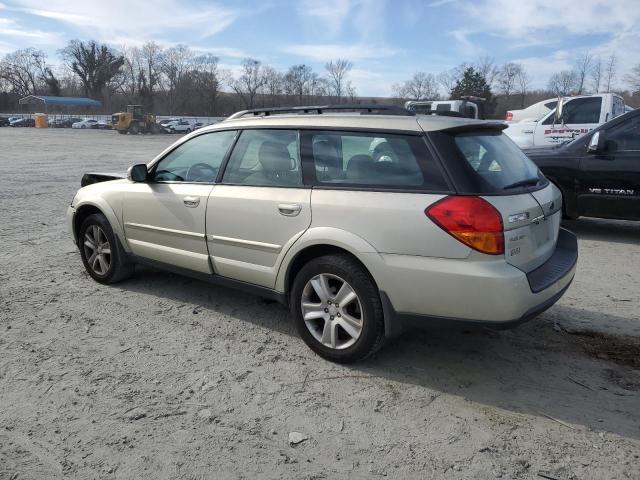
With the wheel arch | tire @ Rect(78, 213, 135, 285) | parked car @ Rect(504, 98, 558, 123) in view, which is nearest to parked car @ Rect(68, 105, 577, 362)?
the wheel arch

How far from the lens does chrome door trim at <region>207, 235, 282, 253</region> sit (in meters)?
3.92

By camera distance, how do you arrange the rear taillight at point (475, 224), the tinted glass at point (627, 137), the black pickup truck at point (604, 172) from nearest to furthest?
the rear taillight at point (475, 224) < the black pickup truck at point (604, 172) < the tinted glass at point (627, 137)

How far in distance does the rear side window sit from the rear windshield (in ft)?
0.43

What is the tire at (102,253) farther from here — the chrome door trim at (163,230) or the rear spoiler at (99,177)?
the rear spoiler at (99,177)

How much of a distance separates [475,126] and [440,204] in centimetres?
83

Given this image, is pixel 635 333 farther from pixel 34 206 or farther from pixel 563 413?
pixel 34 206

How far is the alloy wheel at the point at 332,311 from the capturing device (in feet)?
11.8

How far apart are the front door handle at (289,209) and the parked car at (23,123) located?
74.6 metres

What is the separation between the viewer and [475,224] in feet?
10.3

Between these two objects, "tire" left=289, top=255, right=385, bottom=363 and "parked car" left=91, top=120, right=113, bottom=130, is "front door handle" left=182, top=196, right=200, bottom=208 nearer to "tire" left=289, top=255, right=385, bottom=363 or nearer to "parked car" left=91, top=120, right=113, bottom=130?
"tire" left=289, top=255, right=385, bottom=363

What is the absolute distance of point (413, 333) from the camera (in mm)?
4277

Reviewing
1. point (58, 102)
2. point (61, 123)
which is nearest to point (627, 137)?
point (61, 123)

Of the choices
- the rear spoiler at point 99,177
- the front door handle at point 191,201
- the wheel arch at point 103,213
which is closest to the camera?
the front door handle at point 191,201

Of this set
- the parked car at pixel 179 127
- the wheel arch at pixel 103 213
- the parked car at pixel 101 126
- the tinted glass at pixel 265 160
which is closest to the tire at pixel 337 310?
the tinted glass at pixel 265 160
